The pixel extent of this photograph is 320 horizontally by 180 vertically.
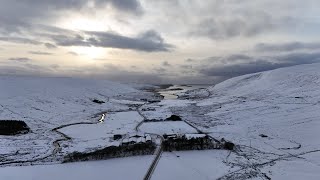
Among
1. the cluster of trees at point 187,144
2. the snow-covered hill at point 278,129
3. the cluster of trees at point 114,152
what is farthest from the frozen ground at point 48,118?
the snow-covered hill at point 278,129

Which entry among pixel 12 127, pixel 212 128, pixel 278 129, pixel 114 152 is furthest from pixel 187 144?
→ pixel 12 127

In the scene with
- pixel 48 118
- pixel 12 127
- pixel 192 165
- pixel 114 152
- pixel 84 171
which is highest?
pixel 12 127

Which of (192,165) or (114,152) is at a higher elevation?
(114,152)

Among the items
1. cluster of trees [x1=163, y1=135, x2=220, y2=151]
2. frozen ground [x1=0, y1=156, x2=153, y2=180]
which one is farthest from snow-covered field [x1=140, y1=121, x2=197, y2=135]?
frozen ground [x1=0, y1=156, x2=153, y2=180]

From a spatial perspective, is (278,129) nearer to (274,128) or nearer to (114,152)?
(274,128)

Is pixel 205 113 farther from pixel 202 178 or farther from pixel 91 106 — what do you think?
pixel 202 178

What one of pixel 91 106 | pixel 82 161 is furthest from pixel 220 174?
pixel 91 106

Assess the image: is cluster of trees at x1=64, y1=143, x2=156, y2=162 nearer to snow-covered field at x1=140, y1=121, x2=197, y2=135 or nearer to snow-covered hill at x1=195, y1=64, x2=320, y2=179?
snow-covered hill at x1=195, y1=64, x2=320, y2=179

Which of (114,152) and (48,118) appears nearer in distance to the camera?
(114,152)
